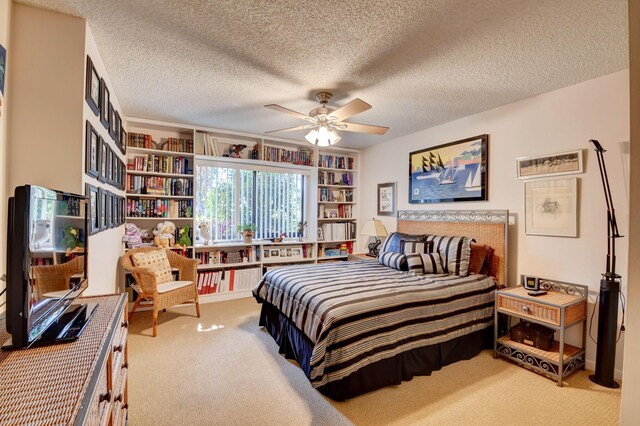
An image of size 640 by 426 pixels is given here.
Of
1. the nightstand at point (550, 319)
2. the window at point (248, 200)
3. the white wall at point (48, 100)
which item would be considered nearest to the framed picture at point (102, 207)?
the white wall at point (48, 100)

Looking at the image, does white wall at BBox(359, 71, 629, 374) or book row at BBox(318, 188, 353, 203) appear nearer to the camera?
white wall at BBox(359, 71, 629, 374)

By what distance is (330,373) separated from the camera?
1.93 m

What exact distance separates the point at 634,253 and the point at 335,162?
4406 mm

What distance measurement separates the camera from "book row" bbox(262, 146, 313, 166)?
4.57m

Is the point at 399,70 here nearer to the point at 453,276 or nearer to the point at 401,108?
the point at 401,108

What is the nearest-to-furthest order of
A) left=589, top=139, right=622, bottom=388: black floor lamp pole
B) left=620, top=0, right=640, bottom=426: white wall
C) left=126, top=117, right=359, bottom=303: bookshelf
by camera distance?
left=620, top=0, right=640, bottom=426: white wall
left=589, top=139, right=622, bottom=388: black floor lamp pole
left=126, top=117, right=359, bottom=303: bookshelf

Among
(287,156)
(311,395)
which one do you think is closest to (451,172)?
(287,156)

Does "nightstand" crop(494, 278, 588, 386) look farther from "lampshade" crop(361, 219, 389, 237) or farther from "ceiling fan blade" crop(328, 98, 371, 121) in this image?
"ceiling fan blade" crop(328, 98, 371, 121)

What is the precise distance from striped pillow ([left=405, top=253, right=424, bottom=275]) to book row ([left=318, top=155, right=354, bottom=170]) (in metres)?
2.52

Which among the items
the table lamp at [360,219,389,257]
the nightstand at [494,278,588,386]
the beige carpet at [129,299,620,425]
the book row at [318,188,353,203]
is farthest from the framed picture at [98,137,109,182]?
the nightstand at [494,278,588,386]

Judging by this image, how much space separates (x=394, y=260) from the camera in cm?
332

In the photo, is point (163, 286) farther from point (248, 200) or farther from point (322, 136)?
point (322, 136)

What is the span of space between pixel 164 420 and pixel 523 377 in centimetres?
266

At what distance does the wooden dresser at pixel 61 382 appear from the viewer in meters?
0.69
